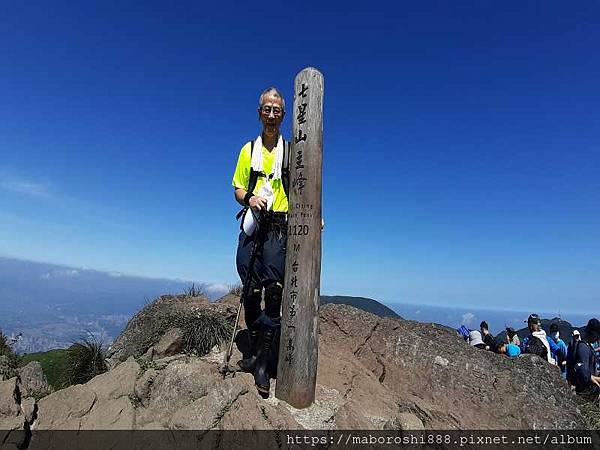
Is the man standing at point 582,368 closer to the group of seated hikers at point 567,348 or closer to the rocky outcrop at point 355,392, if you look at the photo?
the group of seated hikers at point 567,348

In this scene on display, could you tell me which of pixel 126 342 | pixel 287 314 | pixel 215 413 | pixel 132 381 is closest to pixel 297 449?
pixel 215 413

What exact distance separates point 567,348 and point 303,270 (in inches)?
386

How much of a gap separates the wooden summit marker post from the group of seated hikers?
489cm

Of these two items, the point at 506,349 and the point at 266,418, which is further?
the point at 506,349

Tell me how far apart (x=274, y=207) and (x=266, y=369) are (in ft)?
7.41

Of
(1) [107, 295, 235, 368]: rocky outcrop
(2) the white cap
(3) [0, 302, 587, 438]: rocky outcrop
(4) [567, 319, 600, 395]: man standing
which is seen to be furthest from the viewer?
(2) the white cap

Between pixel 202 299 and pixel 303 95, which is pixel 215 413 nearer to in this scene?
pixel 303 95

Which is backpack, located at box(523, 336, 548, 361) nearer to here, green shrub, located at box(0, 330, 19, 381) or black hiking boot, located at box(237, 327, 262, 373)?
black hiking boot, located at box(237, 327, 262, 373)

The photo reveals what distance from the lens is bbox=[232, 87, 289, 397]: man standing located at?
5.11 meters

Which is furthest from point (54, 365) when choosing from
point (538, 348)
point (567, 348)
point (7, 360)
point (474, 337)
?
point (567, 348)

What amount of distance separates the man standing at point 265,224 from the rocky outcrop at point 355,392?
0.61 m

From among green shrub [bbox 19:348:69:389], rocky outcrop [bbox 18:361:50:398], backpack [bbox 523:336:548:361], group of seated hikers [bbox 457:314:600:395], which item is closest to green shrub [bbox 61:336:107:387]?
green shrub [bbox 19:348:69:389]

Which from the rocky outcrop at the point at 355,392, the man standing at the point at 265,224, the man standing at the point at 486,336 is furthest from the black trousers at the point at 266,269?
the man standing at the point at 486,336

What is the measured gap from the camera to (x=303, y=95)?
5.40 metres
